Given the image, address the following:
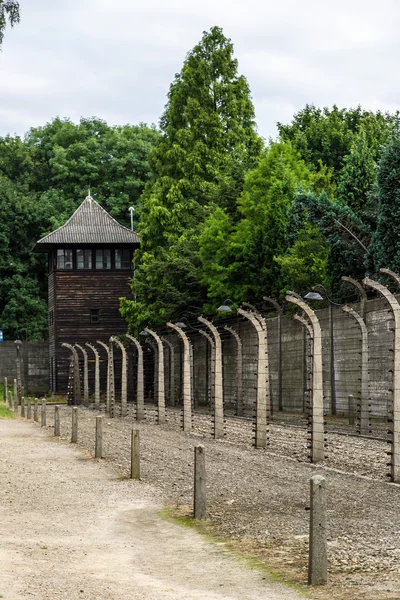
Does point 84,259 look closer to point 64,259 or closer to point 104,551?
point 64,259

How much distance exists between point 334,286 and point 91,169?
A: 47.5 metres

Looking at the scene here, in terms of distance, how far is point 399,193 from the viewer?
33.3 m

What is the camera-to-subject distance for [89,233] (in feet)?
236

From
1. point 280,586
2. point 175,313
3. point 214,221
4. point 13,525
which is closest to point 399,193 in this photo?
point 214,221

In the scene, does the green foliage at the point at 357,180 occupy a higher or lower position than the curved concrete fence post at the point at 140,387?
higher

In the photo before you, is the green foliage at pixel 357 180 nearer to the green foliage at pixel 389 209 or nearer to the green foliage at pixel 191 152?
the green foliage at pixel 389 209

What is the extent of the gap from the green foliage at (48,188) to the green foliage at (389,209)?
4806cm

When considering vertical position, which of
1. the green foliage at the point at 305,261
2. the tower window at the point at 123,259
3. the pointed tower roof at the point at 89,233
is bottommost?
the green foliage at the point at 305,261

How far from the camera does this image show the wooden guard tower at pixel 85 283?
70312 mm

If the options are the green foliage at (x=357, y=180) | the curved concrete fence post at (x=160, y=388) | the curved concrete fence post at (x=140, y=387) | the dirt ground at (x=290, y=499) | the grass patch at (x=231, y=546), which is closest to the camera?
the grass patch at (x=231, y=546)

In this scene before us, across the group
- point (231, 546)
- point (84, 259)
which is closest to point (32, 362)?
point (84, 259)

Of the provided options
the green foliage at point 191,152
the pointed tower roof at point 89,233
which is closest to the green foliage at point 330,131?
the green foliage at point 191,152

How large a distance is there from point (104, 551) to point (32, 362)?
69.4 metres

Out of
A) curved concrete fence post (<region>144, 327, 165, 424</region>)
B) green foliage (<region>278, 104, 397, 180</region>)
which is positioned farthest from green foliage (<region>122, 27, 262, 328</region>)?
curved concrete fence post (<region>144, 327, 165, 424</region>)
